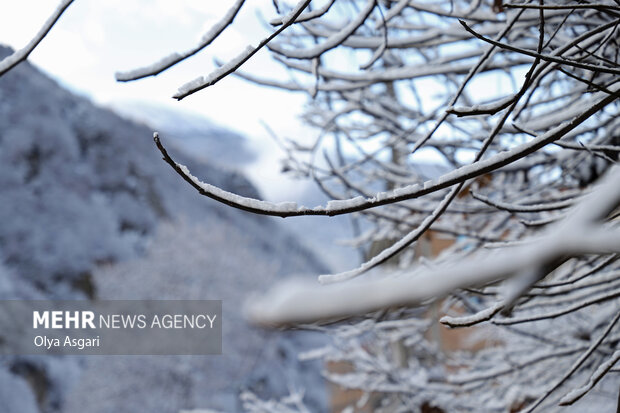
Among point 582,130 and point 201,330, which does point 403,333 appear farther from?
point 201,330

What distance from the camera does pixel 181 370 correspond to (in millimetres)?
11844

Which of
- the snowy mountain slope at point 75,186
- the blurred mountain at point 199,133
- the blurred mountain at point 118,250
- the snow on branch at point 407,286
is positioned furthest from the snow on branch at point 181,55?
the blurred mountain at point 199,133

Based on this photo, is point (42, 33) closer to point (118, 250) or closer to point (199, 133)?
point (118, 250)

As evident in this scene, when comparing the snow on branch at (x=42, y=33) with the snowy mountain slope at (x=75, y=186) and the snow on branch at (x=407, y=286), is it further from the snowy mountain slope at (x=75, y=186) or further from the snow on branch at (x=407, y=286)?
the snowy mountain slope at (x=75, y=186)

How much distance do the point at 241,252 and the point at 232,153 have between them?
15.9 m

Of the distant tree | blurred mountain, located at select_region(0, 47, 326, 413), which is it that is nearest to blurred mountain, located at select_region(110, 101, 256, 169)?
blurred mountain, located at select_region(0, 47, 326, 413)

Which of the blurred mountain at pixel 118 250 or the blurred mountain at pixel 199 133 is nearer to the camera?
the blurred mountain at pixel 118 250

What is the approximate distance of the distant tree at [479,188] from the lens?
0.35 meters

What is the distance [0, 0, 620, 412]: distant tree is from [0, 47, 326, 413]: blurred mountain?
18.4 ft

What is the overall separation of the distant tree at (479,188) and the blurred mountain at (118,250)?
18.4ft

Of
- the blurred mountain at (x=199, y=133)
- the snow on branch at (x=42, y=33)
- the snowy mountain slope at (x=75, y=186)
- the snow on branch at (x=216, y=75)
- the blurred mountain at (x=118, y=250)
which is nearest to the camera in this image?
the snow on branch at (x=216, y=75)

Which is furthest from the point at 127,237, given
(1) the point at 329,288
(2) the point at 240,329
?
(1) the point at 329,288

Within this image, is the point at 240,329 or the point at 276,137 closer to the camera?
the point at 276,137

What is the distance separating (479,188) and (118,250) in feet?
47.4
